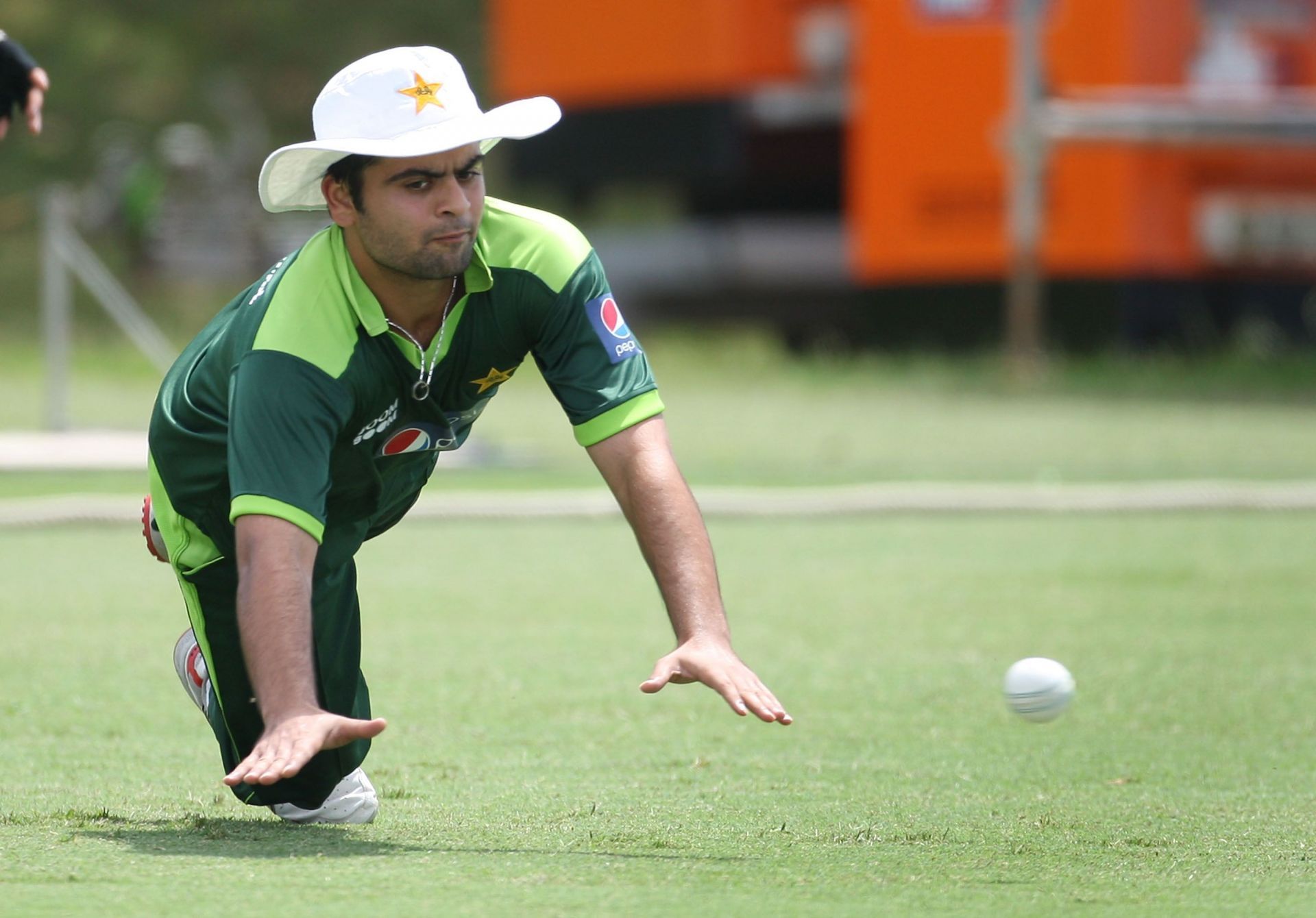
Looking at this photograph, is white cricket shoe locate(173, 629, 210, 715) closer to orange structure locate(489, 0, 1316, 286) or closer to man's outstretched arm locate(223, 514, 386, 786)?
man's outstretched arm locate(223, 514, 386, 786)

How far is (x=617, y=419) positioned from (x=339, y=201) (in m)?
0.66

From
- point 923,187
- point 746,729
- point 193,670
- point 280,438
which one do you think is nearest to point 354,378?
point 280,438

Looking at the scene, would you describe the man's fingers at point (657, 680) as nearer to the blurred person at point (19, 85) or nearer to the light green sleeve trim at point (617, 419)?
the light green sleeve trim at point (617, 419)

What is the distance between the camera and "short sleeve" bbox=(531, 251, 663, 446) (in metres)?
4.03

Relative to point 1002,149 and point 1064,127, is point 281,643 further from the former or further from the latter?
point 1002,149

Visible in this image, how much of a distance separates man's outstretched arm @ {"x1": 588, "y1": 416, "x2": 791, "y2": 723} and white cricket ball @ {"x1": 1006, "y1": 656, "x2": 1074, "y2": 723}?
0.83 meters

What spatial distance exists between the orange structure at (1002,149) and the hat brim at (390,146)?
13722mm

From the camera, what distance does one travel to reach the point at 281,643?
3.59m

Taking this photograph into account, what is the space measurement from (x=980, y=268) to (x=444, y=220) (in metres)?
Answer: 14.9

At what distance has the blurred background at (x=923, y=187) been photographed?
1680 cm

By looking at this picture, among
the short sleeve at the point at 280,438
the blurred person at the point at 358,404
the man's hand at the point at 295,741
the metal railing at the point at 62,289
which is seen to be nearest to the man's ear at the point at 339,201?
the blurred person at the point at 358,404

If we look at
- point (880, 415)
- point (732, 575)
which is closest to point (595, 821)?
point (732, 575)

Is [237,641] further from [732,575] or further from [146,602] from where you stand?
[732,575]

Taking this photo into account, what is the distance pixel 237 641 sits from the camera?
4.27 meters
